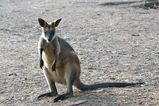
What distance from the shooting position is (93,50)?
918 cm

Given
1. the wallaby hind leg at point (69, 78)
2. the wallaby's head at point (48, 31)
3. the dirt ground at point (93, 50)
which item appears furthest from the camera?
the dirt ground at point (93, 50)

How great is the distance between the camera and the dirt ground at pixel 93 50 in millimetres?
5945

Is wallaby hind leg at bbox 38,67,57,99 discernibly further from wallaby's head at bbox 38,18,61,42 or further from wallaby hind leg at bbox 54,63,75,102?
wallaby's head at bbox 38,18,61,42

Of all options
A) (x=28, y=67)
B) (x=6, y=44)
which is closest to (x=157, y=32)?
(x=6, y=44)

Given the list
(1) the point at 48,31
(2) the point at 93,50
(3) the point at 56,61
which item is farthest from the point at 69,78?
(2) the point at 93,50

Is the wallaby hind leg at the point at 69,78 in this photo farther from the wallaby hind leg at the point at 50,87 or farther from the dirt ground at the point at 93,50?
the wallaby hind leg at the point at 50,87

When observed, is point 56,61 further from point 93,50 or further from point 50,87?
point 93,50

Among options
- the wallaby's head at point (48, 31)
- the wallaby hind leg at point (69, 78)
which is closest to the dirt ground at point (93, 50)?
the wallaby hind leg at point (69, 78)

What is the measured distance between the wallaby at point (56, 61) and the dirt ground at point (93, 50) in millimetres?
167

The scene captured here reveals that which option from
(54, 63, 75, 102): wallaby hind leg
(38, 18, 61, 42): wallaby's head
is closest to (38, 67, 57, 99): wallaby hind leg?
(54, 63, 75, 102): wallaby hind leg

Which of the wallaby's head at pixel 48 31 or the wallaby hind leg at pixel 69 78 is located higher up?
the wallaby's head at pixel 48 31

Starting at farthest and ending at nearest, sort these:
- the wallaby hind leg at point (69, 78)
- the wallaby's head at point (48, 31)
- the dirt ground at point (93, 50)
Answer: the dirt ground at point (93, 50), the wallaby hind leg at point (69, 78), the wallaby's head at point (48, 31)

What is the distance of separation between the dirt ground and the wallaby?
167 mm

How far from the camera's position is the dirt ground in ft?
19.5
